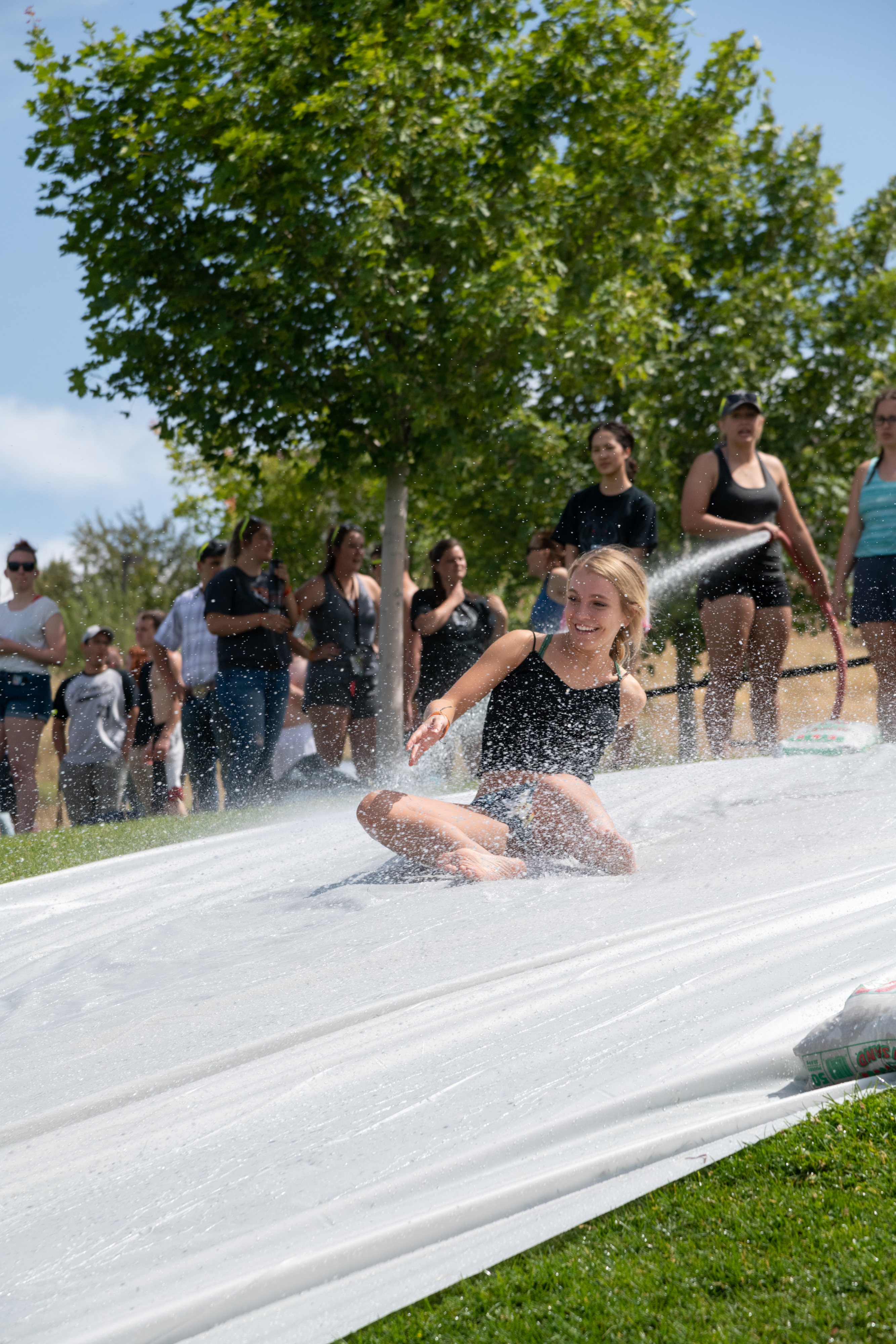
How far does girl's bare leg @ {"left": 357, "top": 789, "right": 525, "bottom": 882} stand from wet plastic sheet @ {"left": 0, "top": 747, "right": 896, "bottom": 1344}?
0.15 m

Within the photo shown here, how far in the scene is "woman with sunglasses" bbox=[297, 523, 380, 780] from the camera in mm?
6906

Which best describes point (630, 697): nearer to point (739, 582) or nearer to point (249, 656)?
point (739, 582)

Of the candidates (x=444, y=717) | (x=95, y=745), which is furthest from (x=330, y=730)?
(x=444, y=717)

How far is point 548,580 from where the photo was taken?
6.20 meters

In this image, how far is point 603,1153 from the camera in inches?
75.4

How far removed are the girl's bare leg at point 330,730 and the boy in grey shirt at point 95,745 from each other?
5.10ft

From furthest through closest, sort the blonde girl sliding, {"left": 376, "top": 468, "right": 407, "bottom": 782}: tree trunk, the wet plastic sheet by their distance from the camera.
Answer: {"left": 376, "top": 468, "right": 407, "bottom": 782}: tree trunk < the blonde girl sliding < the wet plastic sheet

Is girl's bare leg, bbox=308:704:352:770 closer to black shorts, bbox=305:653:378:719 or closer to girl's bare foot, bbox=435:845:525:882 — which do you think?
black shorts, bbox=305:653:378:719

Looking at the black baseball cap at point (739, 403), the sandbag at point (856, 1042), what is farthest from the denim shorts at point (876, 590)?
the sandbag at point (856, 1042)

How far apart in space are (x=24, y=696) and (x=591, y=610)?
4362 millimetres

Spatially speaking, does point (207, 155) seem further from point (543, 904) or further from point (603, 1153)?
point (603, 1153)

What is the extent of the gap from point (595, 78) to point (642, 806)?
22.1 feet

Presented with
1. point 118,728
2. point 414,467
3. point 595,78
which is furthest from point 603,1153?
point 595,78

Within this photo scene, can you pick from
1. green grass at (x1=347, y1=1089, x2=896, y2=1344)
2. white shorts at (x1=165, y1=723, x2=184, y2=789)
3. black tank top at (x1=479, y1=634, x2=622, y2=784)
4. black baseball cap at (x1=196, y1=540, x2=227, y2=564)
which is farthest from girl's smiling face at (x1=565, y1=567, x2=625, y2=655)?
white shorts at (x1=165, y1=723, x2=184, y2=789)
